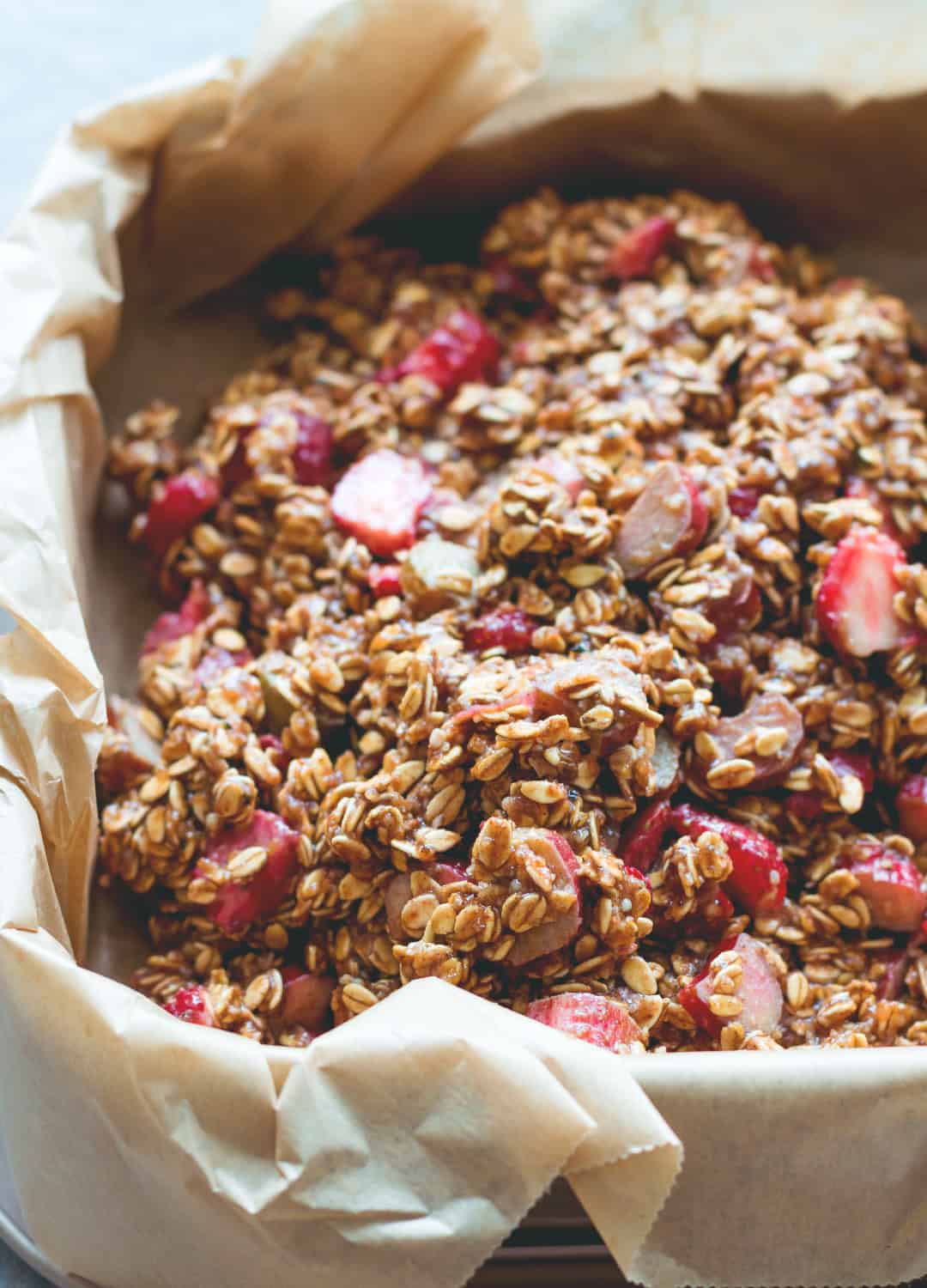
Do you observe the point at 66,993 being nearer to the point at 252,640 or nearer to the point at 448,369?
the point at 252,640

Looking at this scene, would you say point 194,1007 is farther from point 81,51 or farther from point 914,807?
point 81,51

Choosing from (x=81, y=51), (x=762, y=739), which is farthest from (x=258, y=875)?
(x=81, y=51)

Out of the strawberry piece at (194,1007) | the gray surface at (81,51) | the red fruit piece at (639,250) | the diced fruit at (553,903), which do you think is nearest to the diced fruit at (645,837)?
the diced fruit at (553,903)

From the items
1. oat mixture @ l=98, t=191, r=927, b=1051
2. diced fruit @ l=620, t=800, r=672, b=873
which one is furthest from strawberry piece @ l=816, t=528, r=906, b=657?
diced fruit @ l=620, t=800, r=672, b=873

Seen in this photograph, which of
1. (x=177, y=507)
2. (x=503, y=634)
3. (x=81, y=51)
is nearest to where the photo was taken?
(x=503, y=634)

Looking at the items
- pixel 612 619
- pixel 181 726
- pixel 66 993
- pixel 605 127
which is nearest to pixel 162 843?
pixel 181 726

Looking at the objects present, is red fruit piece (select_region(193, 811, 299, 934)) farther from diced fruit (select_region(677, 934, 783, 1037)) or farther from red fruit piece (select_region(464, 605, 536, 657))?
diced fruit (select_region(677, 934, 783, 1037))

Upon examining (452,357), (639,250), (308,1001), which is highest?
(639,250)
